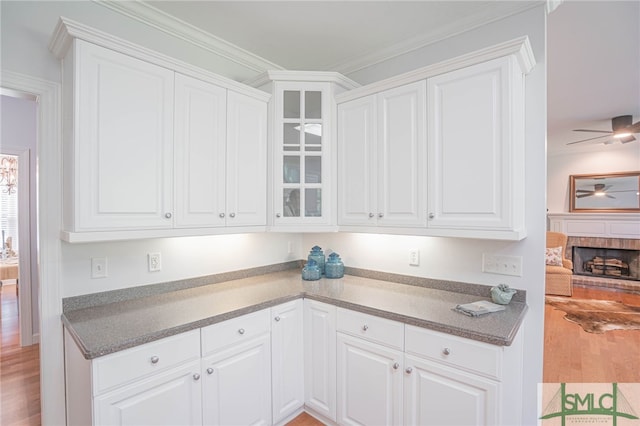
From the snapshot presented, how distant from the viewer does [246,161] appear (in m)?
2.21

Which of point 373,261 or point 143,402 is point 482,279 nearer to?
point 373,261

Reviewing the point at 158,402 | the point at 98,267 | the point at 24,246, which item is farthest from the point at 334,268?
the point at 24,246

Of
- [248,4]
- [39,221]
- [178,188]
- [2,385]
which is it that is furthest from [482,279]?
[2,385]

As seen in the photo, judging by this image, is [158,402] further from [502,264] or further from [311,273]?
[502,264]

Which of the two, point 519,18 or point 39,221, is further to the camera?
point 519,18

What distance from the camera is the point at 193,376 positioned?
1581mm

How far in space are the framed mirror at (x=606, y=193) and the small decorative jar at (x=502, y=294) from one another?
19.8 feet

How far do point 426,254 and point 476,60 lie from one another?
124cm

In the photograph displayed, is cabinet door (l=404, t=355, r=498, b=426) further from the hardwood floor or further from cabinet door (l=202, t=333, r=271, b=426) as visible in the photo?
the hardwood floor

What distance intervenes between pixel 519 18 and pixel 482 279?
161 centimetres

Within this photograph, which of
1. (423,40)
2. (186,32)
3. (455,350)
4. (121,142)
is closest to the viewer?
(455,350)

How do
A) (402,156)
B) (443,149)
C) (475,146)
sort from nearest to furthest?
(475,146)
(443,149)
(402,156)

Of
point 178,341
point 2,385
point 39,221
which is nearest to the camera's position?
point 178,341

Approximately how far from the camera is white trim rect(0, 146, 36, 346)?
128 inches
